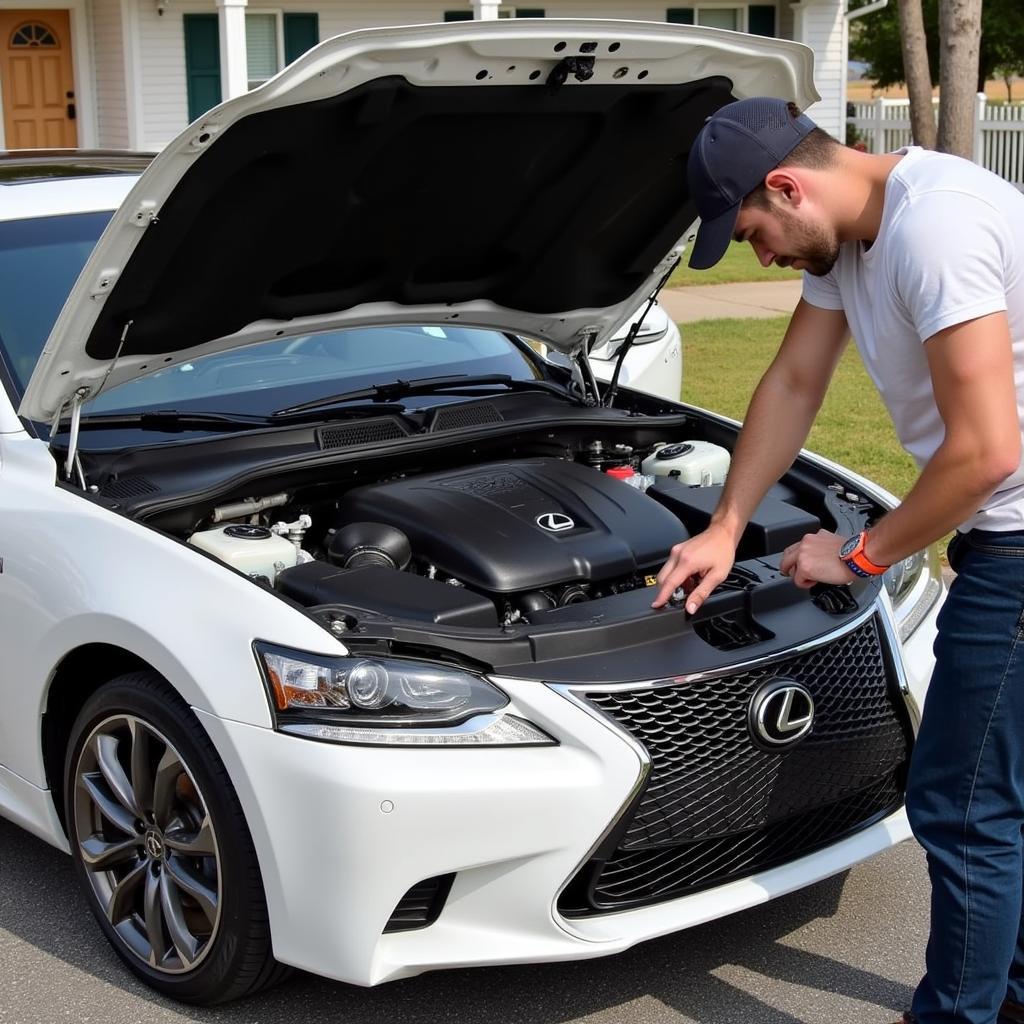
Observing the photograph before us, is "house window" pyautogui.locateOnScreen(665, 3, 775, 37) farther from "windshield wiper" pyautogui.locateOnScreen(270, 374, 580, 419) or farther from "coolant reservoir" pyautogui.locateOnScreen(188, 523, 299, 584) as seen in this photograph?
"coolant reservoir" pyautogui.locateOnScreen(188, 523, 299, 584)

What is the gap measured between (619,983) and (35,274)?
2312 mm

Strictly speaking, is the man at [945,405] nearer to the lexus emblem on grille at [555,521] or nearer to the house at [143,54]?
the lexus emblem on grille at [555,521]

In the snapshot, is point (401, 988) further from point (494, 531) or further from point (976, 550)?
point (976, 550)

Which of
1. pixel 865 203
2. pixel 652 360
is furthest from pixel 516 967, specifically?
pixel 652 360

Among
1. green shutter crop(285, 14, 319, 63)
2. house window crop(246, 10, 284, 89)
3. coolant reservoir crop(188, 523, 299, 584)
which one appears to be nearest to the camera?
coolant reservoir crop(188, 523, 299, 584)

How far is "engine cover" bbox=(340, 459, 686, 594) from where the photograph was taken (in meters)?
3.50

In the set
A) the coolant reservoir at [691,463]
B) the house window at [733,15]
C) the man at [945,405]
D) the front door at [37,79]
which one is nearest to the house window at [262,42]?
the front door at [37,79]

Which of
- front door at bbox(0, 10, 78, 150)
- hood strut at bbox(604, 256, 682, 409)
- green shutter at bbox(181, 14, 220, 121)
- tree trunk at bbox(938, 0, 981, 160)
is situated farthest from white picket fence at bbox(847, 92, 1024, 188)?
hood strut at bbox(604, 256, 682, 409)

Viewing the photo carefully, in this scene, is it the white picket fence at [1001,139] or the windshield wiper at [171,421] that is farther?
the white picket fence at [1001,139]

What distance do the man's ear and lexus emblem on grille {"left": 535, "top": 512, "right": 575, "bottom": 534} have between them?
115 cm

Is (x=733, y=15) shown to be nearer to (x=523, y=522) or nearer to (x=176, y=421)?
(x=176, y=421)

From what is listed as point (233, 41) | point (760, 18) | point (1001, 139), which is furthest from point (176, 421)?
point (760, 18)

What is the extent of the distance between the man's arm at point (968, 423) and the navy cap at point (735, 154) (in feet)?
1.37

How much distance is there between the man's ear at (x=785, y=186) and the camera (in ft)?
8.81
